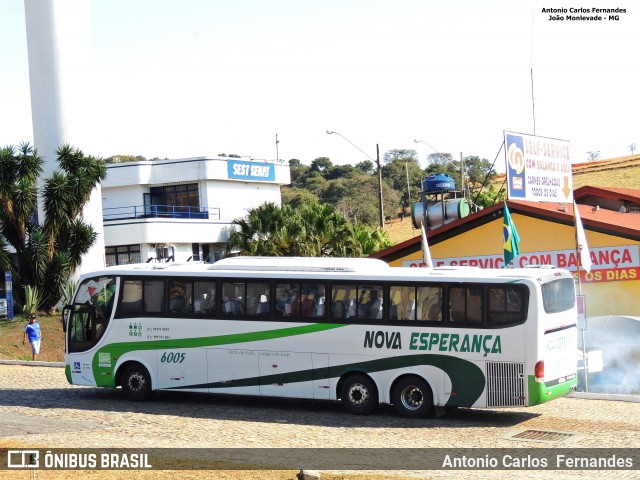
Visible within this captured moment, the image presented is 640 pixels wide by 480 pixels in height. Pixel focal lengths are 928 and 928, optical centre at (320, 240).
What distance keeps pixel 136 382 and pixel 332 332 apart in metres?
4.96

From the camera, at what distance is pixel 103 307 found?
69.8 ft

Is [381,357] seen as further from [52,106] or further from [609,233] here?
[52,106]

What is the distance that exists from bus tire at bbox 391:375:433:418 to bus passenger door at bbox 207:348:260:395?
3.12 m

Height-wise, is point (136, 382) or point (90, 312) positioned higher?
point (90, 312)

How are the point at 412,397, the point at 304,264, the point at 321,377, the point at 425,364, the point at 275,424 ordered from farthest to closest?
the point at 304,264 → the point at 321,377 → the point at 412,397 → the point at 425,364 → the point at 275,424

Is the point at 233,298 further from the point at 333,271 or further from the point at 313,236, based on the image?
the point at 313,236

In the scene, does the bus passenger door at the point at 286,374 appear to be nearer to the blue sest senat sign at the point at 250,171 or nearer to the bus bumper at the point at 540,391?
the bus bumper at the point at 540,391

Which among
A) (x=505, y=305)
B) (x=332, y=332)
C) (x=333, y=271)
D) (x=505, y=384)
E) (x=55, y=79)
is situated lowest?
(x=505, y=384)

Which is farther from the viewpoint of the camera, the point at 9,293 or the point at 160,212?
the point at 160,212

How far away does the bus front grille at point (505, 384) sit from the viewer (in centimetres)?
1764

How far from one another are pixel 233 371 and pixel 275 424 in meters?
2.45

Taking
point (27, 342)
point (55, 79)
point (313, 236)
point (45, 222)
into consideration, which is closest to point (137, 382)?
point (27, 342)

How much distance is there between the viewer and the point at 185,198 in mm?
58281

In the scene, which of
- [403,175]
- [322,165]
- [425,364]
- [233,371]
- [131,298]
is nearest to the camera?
[425,364]
